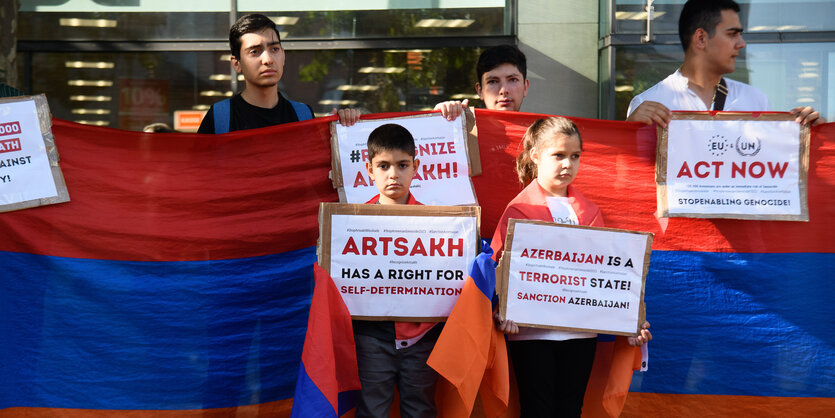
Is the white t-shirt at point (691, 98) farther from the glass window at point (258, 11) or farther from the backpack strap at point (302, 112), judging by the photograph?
the glass window at point (258, 11)

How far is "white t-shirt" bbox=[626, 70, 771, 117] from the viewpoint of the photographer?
4.26 m

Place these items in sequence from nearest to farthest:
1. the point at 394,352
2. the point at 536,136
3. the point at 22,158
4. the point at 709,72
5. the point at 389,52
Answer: the point at 394,352, the point at 536,136, the point at 22,158, the point at 709,72, the point at 389,52

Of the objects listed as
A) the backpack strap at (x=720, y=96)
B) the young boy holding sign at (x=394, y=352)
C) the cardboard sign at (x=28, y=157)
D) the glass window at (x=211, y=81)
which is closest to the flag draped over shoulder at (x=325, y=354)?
the young boy holding sign at (x=394, y=352)

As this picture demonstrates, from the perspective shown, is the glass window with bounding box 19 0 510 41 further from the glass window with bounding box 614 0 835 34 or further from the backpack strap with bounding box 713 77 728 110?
the backpack strap with bounding box 713 77 728 110

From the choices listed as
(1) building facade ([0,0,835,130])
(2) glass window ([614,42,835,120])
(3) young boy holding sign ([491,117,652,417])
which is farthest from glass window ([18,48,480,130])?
(3) young boy holding sign ([491,117,652,417])

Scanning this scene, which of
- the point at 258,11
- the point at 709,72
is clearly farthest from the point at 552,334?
the point at 258,11

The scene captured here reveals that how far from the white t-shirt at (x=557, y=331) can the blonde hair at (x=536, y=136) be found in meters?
0.27

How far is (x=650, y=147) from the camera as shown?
418 cm

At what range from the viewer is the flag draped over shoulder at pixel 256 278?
3.94 metres

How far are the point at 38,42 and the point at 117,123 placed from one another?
98 cm

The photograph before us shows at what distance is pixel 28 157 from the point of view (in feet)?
12.7

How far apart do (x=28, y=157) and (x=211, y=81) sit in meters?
3.91

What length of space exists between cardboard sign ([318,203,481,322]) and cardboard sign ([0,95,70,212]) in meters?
1.34

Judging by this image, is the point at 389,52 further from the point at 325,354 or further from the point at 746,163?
the point at 325,354
